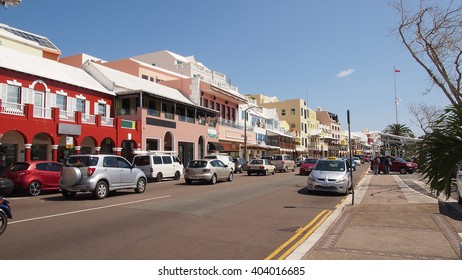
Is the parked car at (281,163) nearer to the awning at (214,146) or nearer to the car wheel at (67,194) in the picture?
the awning at (214,146)

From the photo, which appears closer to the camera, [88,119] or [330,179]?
[330,179]

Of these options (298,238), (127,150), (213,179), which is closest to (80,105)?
(127,150)

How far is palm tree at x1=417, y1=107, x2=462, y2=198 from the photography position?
527cm

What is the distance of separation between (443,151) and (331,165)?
473 inches

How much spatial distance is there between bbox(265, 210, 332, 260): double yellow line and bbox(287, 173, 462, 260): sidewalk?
149 mm

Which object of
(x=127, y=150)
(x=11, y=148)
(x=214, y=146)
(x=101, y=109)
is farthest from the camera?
(x=214, y=146)

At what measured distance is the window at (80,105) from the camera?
28016 mm

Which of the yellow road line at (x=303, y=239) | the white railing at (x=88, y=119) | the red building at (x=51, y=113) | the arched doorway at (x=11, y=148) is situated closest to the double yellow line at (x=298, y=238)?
the yellow road line at (x=303, y=239)

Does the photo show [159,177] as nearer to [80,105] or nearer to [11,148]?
[80,105]

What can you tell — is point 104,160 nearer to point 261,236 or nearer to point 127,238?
point 127,238

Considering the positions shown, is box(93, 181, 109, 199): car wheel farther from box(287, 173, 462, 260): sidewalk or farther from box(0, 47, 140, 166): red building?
box(0, 47, 140, 166): red building

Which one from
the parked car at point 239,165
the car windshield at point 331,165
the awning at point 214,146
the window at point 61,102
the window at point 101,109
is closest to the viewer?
the car windshield at point 331,165

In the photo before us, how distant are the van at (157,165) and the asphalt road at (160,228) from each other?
36.6 feet

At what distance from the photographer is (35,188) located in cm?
1656
